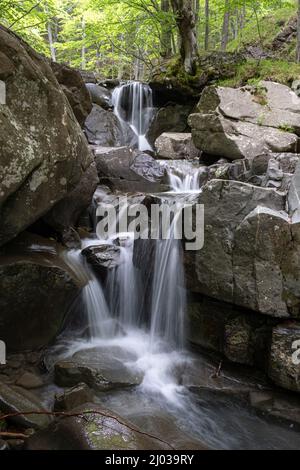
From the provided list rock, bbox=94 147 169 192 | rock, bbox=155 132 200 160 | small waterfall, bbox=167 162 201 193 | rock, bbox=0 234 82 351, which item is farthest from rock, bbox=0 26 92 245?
rock, bbox=155 132 200 160

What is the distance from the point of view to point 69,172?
5027 millimetres

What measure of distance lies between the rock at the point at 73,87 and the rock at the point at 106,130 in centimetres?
351

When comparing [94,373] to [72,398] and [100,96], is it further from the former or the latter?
[100,96]

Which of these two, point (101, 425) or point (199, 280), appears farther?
point (199, 280)

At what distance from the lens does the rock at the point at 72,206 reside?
20.6ft

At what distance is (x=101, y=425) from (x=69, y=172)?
10.5ft

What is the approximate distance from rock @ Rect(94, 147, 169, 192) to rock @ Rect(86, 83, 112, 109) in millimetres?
4848

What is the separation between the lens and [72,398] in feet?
12.7

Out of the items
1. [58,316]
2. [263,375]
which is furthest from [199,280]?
[58,316]

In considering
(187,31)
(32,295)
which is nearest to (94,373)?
(32,295)

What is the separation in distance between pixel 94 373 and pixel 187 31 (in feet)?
38.4

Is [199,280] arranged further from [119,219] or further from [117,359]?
[119,219]

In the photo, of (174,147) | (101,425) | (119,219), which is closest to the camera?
(101,425)
